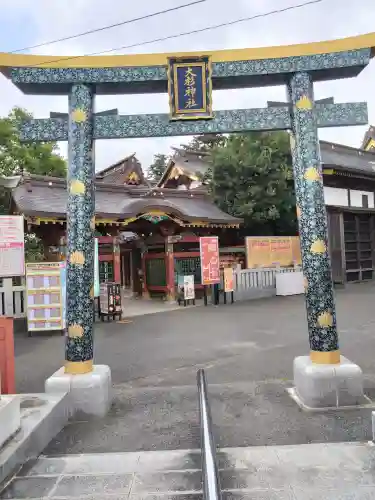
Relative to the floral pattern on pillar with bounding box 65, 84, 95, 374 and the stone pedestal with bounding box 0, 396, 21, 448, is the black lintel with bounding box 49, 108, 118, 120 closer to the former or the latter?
the floral pattern on pillar with bounding box 65, 84, 95, 374

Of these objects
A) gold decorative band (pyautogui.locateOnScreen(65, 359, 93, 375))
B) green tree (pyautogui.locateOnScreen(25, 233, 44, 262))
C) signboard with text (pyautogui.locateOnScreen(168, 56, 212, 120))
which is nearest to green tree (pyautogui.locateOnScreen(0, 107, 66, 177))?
green tree (pyautogui.locateOnScreen(25, 233, 44, 262))

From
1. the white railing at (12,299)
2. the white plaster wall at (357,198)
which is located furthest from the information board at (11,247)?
the white plaster wall at (357,198)

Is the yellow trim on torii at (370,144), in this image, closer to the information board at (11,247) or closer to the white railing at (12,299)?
the white railing at (12,299)

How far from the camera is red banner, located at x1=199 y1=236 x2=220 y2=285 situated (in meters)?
13.2

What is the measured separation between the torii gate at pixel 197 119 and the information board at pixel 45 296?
485 cm

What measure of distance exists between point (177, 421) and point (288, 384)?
184cm

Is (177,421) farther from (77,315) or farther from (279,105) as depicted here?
(279,105)

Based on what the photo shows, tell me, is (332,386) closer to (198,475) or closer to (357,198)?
(198,475)

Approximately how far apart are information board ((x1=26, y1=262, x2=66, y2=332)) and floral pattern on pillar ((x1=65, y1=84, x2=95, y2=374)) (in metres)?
4.82

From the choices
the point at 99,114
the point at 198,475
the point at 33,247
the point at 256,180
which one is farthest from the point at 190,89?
the point at 256,180

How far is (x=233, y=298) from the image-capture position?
14359 millimetres

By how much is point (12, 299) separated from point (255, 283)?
886cm

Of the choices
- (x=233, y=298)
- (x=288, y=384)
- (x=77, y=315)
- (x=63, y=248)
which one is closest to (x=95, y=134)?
(x=77, y=315)

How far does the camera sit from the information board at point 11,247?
18.5ft
